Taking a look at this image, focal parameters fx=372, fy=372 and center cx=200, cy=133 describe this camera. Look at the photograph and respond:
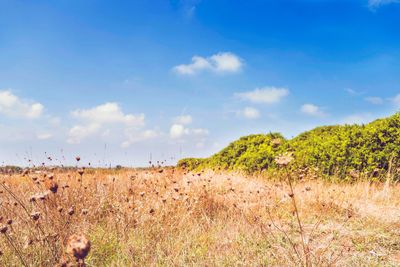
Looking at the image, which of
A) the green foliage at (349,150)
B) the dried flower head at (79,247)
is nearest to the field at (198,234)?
the dried flower head at (79,247)

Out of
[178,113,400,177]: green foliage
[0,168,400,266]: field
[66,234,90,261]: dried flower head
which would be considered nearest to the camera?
[66,234,90,261]: dried flower head

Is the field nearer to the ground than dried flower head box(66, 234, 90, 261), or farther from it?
nearer to the ground

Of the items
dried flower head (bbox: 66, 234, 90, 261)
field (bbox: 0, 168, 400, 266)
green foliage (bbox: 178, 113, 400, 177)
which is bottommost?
field (bbox: 0, 168, 400, 266)

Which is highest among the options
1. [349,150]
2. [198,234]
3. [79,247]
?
[349,150]

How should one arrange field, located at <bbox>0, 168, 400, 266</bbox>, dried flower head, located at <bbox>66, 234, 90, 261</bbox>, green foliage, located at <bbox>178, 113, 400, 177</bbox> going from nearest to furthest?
dried flower head, located at <bbox>66, 234, 90, 261</bbox> → field, located at <bbox>0, 168, 400, 266</bbox> → green foliage, located at <bbox>178, 113, 400, 177</bbox>

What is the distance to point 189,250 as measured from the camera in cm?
378

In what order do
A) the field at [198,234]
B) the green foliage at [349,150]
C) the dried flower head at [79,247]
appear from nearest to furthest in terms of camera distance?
the dried flower head at [79,247] → the field at [198,234] → the green foliage at [349,150]

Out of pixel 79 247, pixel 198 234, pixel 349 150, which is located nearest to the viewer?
pixel 79 247

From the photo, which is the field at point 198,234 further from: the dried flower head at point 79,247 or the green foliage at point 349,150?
the green foliage at point 349,150

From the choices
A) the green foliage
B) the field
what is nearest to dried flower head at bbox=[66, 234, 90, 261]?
the field

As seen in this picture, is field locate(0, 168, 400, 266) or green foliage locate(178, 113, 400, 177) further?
green foliage locate(178, 113, 400, 177)

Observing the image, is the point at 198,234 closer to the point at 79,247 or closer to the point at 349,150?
the point at 79,247

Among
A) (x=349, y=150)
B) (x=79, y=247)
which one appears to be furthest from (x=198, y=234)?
(x=349, y=150)

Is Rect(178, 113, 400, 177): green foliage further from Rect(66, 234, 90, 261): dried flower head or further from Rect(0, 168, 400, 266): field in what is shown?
Rect(66, 234, 90, 261): dried flower head
